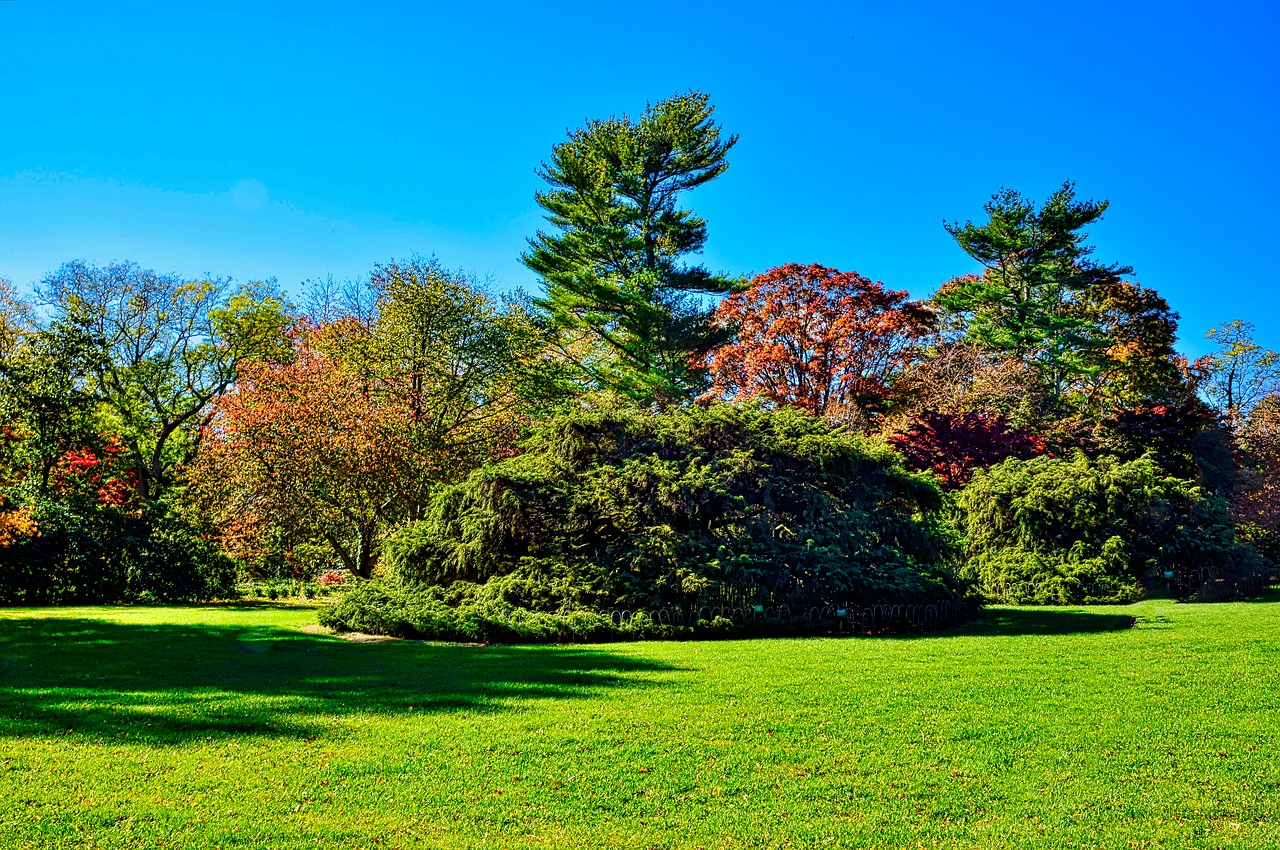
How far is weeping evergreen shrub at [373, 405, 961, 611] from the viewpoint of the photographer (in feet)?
39.0

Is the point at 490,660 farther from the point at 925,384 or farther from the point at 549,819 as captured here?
the point at 925,384

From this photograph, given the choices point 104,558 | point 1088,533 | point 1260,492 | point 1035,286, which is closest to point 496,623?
point 104,558

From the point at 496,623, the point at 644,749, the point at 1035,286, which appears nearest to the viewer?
the point at 644,749

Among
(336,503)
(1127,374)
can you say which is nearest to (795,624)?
(336,503)

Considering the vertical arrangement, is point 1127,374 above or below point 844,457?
above

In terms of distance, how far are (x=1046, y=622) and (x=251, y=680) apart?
10.6 meters

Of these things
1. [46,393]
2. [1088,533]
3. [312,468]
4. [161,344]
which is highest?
[161,344]

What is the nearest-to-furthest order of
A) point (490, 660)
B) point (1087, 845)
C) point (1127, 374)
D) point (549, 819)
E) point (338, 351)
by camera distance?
1. point (1087, 845)
2. point (549, 819)
3. point (490, 660)
4. point (338, 351)
5. point (1127, 374)

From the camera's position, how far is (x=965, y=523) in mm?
18547

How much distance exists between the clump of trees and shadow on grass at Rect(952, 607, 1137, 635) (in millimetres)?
718

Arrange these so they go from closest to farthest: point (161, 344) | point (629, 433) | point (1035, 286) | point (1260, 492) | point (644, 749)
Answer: point (644, 749)
point (629, 433)
point (1260, 492)
point (161, 344)
point (1035, 286)

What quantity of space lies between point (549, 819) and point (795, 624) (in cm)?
775

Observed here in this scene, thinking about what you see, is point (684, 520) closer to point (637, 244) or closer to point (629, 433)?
point (629, 433)

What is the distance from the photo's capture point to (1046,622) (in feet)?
41.4
